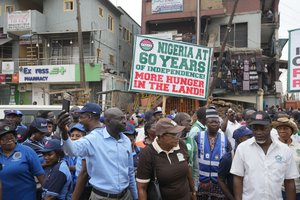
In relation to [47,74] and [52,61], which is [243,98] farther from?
[52,61]

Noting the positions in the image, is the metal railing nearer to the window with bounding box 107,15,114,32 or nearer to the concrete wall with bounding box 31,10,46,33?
the concrete wall with bounding box 31,10,46,33

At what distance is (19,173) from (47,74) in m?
19.7

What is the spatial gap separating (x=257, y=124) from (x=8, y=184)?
2.69 metres

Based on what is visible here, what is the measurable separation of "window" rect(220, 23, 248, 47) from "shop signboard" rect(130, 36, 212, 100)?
14702mm

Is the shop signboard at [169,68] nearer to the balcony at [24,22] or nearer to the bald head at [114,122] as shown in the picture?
the bald head at [114,122]

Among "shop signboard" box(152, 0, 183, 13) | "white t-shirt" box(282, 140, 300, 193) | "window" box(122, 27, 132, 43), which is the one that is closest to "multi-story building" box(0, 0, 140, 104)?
"window" box(122, 27, 132, 43)

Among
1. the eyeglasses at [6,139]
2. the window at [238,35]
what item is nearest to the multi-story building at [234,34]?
the window at [238,35]

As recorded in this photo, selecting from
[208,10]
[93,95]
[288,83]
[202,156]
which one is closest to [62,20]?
[93,95]

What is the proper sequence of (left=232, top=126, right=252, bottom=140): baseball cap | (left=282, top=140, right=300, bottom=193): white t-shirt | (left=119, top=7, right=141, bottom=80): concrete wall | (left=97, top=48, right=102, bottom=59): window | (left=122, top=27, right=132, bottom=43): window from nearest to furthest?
1. (left=282, top=140, right=300, bottom=193): white t-shirt
2. (left=232, top=126, right=252, bottom=140): baseball cap
3. (left=97, top=48, right=102, bottom=59): window
4. (left=119, top=7, right=141, bottom=80): concrete wall
5. (left=122, top=27, right=132, bottom=43): window

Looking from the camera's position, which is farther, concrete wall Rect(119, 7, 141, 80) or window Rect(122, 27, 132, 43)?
window Rect(122, 27, 132, 43)

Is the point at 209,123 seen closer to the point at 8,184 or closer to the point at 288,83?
the point at 8,184

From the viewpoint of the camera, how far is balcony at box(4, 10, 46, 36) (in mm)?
22672

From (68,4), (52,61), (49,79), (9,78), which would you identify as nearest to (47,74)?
(49,79)

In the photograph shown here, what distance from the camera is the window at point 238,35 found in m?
23.5
